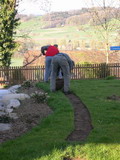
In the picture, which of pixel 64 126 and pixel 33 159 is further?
pixel 64 126

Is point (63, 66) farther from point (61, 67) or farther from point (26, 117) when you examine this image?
point (26, 117)

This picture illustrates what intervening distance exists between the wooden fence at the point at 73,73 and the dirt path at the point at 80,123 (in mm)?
12682

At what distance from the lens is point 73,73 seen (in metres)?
23.5

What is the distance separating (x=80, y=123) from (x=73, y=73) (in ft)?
52.4

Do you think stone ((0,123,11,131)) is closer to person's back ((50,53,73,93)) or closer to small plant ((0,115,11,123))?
small plant ((0,115,11,123))

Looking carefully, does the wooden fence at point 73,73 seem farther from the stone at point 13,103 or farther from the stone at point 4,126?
the stone at point 4,126

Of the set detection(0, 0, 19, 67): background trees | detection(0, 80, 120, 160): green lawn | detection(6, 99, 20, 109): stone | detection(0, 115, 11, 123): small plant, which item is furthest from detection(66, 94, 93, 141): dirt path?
detection(0, 0, 19, 67): background trees

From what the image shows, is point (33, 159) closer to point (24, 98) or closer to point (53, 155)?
point (53, 155)

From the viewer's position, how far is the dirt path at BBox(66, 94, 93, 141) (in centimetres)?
642

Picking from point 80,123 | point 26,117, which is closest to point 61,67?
point 26,117

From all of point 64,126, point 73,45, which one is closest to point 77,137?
point 64,126

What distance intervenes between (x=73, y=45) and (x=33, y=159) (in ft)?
163

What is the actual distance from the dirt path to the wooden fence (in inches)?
499

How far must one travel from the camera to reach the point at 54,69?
12.1 metres
